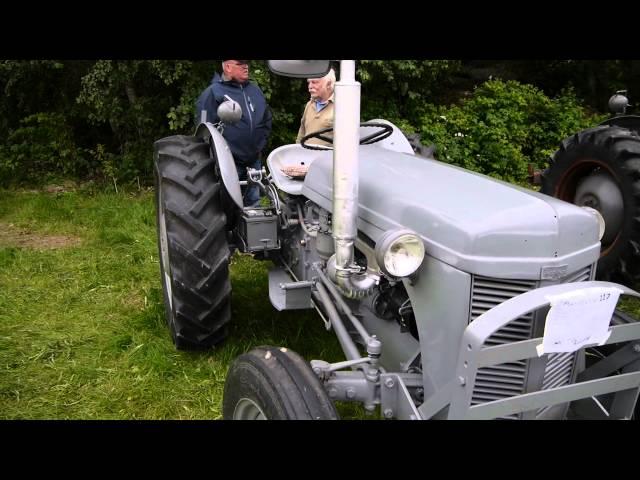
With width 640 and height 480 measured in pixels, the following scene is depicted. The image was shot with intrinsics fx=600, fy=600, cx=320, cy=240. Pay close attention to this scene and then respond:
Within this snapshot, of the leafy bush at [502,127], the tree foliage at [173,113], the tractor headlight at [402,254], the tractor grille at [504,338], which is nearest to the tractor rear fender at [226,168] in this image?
the tractor headlight at [402,254]

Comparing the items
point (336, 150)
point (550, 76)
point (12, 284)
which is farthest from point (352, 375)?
point (550, 76)

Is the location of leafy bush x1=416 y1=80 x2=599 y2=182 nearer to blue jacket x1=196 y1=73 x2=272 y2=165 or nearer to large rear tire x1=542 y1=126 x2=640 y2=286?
blue jacket x1=196 y1=73 x2=272 y2=165

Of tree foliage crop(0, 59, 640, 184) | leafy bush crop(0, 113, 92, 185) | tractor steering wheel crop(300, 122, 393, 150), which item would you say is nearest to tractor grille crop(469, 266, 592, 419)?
tractor steering wheel crop(300, 122, 393, 150)

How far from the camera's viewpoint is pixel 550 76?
11.3 metres

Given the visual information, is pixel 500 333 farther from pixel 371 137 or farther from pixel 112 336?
pixel 112 336

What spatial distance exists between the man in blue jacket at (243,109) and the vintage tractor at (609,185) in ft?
8.23

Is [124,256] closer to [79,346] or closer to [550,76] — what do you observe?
[79,346]

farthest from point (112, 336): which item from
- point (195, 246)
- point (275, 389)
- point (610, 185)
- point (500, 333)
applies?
point (610, 185)

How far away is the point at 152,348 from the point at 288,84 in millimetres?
5263

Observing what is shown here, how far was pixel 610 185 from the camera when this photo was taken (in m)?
4.26

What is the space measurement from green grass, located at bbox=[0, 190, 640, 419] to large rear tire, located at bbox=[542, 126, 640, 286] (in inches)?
16.6

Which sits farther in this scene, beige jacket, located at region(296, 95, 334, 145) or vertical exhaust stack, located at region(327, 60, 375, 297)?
beige jacket, located at region(296, 95, 334, 145)

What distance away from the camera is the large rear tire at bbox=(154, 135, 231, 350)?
3.13m

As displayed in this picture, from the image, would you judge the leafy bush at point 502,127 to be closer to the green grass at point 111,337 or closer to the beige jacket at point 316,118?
the beige jacket at point 316,118
